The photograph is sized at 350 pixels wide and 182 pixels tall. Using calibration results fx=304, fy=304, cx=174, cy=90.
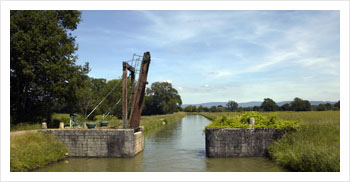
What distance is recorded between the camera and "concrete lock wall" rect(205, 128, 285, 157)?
18.3 meters

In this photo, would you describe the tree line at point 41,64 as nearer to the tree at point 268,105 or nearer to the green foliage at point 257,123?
the green foliage at point 257,123

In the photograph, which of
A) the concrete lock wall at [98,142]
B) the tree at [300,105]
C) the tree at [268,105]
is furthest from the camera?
the tree at [268,105]

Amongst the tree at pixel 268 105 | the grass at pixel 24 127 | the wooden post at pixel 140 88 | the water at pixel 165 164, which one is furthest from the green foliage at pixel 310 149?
the tree at pixel 268 105

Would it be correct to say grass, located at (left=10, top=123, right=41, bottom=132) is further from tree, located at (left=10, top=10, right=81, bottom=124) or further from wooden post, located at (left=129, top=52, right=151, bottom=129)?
wooden post, located at (left=129, top=52, right=151, bottom=129)

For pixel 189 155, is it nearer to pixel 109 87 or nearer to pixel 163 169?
pixel 163 169

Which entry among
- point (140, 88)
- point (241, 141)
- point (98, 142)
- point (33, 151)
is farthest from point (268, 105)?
point (33, 151)

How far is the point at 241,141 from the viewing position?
60.3 feet

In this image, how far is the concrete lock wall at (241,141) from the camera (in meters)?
18.3

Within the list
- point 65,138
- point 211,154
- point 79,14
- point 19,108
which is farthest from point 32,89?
point 211,154

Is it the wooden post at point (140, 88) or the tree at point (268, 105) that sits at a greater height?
the wooden post at point (140, 88)

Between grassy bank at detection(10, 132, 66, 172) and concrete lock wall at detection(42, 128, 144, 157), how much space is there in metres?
0.58

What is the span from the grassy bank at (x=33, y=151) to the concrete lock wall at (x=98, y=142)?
1.89 ft

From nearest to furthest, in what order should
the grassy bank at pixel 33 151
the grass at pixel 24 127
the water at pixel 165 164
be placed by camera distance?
the grassy bank at pixel 33 151 < the water at pixel 165 164 < the grass at pixel 24 127

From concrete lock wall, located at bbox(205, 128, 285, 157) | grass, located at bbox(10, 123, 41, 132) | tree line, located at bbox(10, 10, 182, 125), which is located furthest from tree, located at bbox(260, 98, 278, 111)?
concrete lock wall, located at bbox(205, 128, 285, 157)
